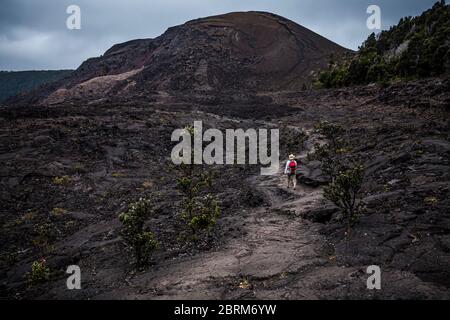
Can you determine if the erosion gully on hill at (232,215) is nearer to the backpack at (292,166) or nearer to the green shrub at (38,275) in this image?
the green shrub at (38,275)

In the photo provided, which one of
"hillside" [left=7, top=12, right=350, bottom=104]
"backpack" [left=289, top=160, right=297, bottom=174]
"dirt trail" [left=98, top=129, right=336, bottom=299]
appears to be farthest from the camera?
"hillside" [left=7, top=12, right=350, bottom=104]

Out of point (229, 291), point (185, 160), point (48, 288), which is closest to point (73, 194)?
point (185, 160)

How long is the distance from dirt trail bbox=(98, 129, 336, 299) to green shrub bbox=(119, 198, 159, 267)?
1.94 feet

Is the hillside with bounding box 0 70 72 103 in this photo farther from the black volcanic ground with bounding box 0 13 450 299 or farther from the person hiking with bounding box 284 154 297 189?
the person hiking with bounding box 284 154 297 189

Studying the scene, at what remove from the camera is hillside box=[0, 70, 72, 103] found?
437 ft

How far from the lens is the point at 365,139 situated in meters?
21.7

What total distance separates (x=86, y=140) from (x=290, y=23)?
78.0 m

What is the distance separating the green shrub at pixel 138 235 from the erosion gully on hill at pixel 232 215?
44 centimetres

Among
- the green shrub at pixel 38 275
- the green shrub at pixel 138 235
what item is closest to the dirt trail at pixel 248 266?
the green shrub at pixel 138 235

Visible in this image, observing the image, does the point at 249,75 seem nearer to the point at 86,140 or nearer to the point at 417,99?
the point at 417,99

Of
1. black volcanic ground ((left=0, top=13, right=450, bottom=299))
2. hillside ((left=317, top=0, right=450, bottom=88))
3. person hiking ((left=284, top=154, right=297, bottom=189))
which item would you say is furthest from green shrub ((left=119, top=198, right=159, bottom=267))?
hillside ((left=317, top=0, right=450, bottom=88))

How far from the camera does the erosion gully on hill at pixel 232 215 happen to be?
27.5 feet

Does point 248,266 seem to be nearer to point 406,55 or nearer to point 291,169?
point 291,169

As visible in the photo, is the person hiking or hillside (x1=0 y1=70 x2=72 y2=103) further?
hillside (x1=0 y1=70 x2=72 y2=103)
